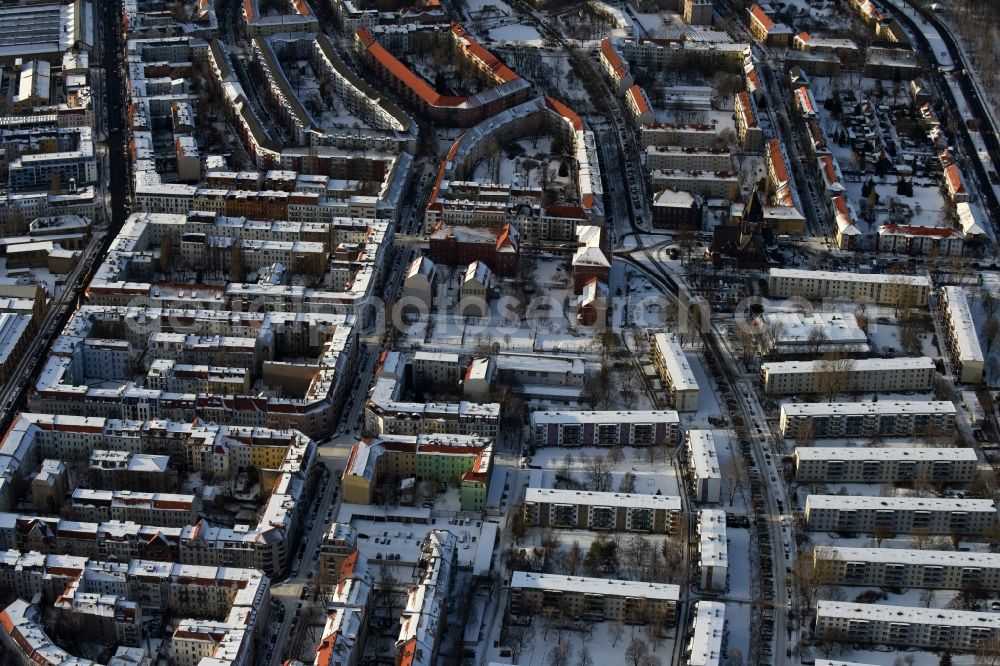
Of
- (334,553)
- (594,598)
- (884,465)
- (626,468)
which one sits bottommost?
(594,598)

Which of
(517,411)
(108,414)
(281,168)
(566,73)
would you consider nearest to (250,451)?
(108,414)

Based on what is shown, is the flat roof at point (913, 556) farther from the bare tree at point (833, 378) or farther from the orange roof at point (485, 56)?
the orange roof at point (485, 56)

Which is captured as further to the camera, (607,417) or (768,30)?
(768,30)

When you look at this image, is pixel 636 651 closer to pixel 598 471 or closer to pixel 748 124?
pixel 598 471

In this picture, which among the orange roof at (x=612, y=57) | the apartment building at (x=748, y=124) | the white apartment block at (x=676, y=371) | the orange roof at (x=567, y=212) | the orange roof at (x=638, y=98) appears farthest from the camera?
the orange roof at (x=612, y=57)

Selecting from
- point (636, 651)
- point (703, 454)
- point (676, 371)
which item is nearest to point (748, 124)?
point (676, 371)

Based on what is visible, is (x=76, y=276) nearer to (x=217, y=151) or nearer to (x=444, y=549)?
(x=217, y=151)

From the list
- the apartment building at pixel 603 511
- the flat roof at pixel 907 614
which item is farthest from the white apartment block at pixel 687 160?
the flat roof at pixel 907 614
